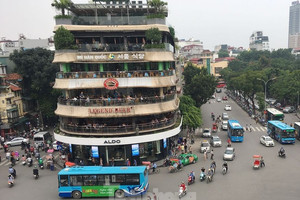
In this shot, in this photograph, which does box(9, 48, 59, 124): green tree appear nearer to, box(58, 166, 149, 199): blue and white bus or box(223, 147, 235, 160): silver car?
box(58, 166, 149, 199): blue and white bus

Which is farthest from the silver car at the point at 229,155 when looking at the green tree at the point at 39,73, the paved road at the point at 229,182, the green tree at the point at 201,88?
the green tree at the point at 39,73

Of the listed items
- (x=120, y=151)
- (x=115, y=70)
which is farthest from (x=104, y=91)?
(x=120, y=151)

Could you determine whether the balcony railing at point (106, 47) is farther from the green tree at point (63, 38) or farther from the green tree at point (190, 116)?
the green tree at point (190, 116)

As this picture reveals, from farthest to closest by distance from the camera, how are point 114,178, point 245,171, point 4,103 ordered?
1. point 4,103
2. point 245,171
3. point 114,178

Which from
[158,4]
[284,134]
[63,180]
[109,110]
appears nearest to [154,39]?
[158,4]

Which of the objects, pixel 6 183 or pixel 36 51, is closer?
pixel 6 183

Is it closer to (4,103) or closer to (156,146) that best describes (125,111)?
(156,146)

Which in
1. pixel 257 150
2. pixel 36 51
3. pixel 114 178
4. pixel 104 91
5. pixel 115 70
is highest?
pixel 36 51
